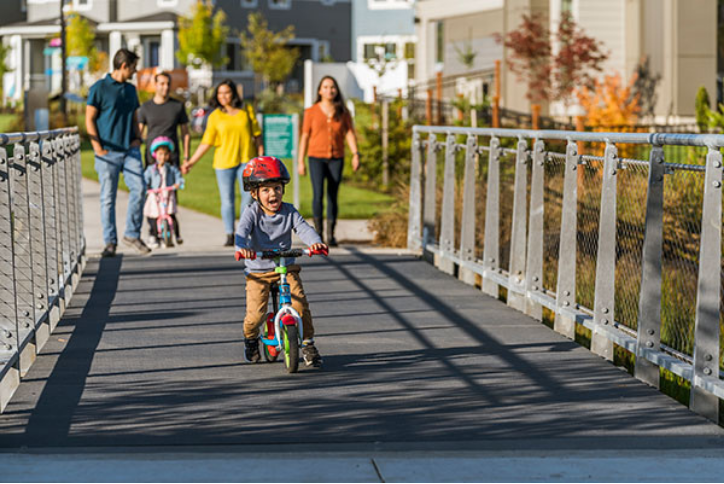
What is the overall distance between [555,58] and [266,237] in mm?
22101

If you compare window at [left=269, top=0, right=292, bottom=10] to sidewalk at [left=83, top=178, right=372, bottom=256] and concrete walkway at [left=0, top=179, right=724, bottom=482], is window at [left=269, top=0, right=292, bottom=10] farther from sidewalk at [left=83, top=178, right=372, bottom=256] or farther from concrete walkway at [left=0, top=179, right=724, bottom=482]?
concrete walkway at [left=0, top=179, right=724, bottom=482]

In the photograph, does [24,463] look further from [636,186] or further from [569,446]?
[636,186]

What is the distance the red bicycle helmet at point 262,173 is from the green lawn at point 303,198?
1044cm

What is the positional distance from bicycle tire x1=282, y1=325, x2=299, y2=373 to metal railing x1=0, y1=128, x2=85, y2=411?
4.88 feet

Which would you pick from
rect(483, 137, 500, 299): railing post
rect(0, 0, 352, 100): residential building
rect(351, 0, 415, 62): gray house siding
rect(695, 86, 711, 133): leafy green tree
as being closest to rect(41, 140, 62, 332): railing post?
rect(483, 137, 500, 299): railing post

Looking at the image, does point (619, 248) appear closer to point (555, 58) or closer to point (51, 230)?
point (51, 230)

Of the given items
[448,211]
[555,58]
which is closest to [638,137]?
[448,211]

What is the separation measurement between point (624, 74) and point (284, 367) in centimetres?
2320

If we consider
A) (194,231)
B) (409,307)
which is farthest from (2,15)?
(409,307)

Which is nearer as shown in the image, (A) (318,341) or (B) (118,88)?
(A) (318,341)

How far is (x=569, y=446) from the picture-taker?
614 cm

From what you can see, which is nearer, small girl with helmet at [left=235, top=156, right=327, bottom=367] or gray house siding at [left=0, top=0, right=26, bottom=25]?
small girl with helmet at [left=235, top=156, right=327, bottom=367]

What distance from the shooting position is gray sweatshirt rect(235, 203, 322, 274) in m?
8.11

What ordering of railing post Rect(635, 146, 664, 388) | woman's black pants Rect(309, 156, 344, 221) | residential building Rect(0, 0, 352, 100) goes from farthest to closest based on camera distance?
1. residential building Rect(0, 0, 352, 100)
2. woman's black pants Rect(309, 156, 344, 221)
3. railing post Rect(635, 146, 664, 388)
